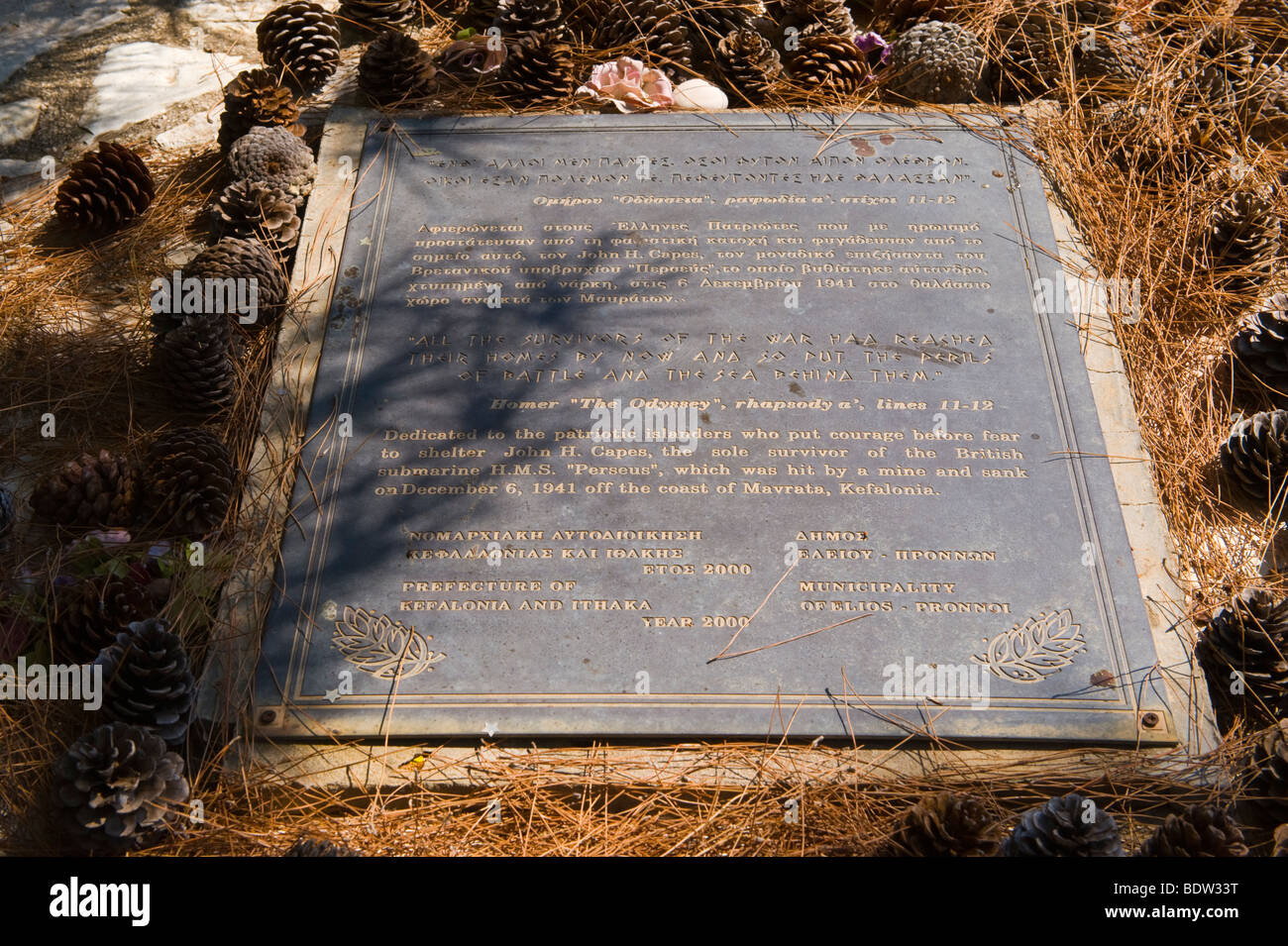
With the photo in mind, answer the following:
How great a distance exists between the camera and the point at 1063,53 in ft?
13.4

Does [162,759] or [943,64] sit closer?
[162,759]

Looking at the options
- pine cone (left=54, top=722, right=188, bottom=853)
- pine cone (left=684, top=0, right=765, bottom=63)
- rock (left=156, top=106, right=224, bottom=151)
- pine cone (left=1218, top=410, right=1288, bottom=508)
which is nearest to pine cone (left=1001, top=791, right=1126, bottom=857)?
pine cone (left=1218, top=410, right=1288, bottom=508)

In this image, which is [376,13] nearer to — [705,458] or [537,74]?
[537,74]

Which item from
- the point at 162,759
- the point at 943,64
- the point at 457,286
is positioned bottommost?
the point at 162,759

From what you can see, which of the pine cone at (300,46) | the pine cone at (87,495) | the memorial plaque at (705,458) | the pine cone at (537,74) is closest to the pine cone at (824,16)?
the memorial plaque at (705,458)

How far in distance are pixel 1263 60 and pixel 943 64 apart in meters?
1.63

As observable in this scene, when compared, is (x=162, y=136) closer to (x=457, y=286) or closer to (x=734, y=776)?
(x=457, y=286)

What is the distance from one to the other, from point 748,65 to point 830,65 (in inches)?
12.8

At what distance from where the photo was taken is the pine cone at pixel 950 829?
2.31 meters

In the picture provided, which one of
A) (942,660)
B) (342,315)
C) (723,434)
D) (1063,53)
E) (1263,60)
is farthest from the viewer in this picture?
(1263,60)

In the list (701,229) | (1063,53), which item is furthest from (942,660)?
(1063,53)

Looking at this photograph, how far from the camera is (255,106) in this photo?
12.7 feet

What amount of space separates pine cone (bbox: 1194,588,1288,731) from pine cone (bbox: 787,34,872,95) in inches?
94.8

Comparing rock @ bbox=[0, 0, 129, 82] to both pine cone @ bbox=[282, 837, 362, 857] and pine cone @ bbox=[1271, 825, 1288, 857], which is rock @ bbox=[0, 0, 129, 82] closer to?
pine cone @ bbox=[282, 837, 362, 857]
